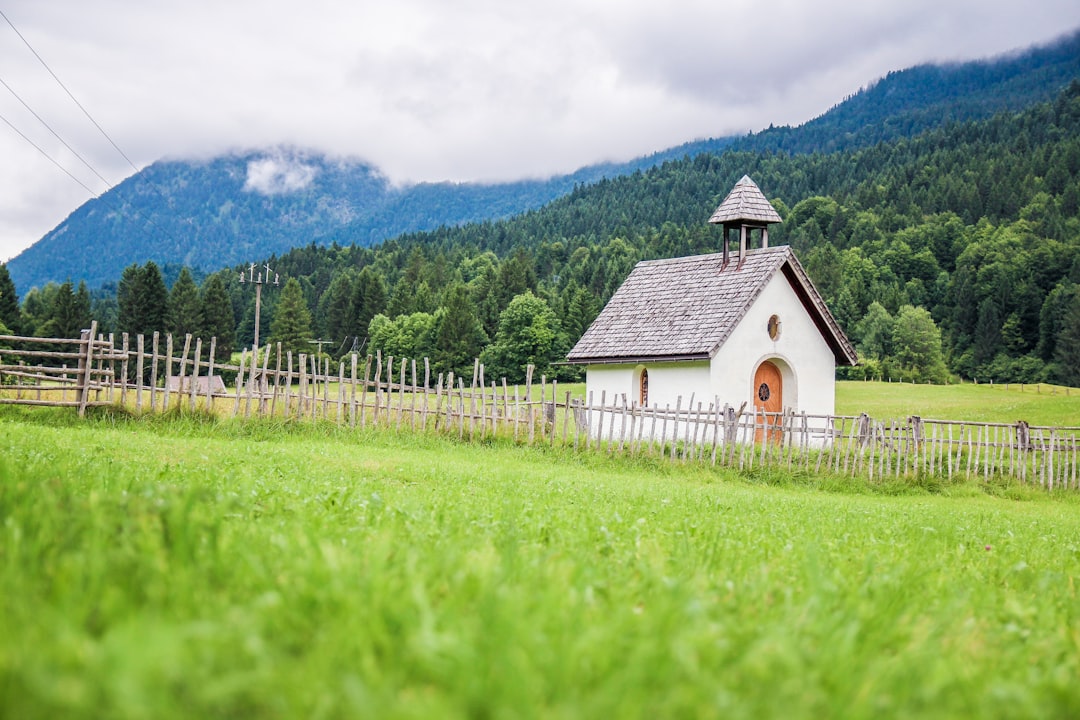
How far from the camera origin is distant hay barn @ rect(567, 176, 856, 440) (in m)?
30.5

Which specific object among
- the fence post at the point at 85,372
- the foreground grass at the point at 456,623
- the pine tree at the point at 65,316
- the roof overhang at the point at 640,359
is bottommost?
the foreground grass at the point at 456,623

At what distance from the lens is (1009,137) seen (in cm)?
16112

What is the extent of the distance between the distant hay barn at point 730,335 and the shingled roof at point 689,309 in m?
0.04

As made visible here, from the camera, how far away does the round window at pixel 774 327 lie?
31.8 m

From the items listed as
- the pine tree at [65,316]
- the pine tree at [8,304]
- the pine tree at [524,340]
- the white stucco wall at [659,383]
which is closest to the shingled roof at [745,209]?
the white stucco wall at [659,383]

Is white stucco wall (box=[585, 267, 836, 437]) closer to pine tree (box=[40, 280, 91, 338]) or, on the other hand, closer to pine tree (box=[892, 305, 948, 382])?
pine tree (box=[40, 280, 91, 338])

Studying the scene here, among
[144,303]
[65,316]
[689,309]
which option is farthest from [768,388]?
[144,303]

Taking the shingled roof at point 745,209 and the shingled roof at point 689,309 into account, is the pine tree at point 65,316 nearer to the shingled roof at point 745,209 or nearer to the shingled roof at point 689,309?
the shingled roof at point 689,309

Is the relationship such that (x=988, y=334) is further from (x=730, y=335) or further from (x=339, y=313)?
(x=730, y=335)

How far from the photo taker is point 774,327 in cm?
3189

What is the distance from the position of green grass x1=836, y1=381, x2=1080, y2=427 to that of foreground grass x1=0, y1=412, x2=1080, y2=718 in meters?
44.0

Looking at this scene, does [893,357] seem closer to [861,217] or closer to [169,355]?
[861,217]

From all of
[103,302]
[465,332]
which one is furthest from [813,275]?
[103,302]

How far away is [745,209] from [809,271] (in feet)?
292
